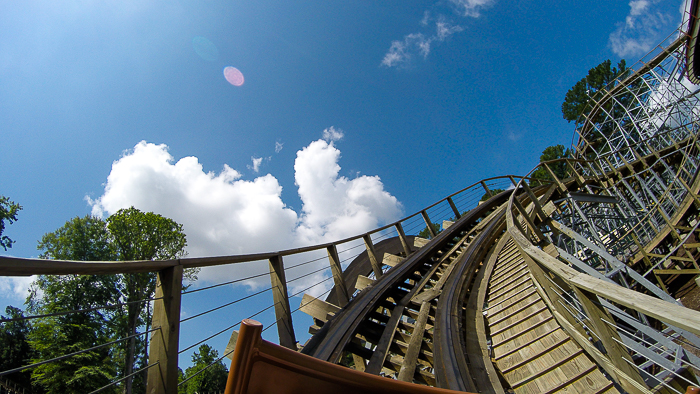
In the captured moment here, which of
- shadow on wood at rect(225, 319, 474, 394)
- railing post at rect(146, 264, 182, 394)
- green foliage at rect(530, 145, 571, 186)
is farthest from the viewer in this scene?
green foliage at rect(530, 145, 571, 186)

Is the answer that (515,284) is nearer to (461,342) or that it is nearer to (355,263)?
(461,342)

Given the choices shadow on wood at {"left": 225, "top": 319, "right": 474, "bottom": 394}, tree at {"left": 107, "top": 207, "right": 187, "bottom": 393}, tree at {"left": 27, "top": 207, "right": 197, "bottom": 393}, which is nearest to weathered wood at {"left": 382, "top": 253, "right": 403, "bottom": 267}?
shadow on wood at {"left": 225, "top": 319, "right": 474, "bottom": 394}

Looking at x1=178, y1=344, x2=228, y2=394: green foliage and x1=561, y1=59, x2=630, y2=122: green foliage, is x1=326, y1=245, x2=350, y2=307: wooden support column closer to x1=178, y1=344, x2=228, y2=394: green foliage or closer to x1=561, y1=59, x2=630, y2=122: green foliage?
x1=561, y1=59, x2=630, y2=122: green foliage

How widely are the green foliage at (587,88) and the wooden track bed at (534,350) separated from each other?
33.9 m

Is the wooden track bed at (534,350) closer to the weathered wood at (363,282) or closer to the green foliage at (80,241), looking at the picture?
the weathered wood at (363,282)

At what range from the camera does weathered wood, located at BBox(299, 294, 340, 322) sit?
448cm

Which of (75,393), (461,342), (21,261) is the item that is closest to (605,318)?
(461,342)

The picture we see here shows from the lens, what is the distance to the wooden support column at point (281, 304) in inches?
126

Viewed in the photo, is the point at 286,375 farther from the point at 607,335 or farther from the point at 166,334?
the point at 607,335

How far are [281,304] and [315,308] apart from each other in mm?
1396

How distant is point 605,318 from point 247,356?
2134mm

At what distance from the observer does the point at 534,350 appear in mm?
2857

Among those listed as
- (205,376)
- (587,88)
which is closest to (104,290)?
(205,376)

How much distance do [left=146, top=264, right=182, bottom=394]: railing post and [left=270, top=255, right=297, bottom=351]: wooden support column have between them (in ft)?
5.12
